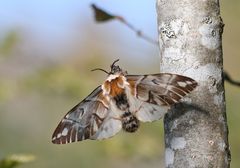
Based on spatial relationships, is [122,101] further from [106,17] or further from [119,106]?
[106,17]

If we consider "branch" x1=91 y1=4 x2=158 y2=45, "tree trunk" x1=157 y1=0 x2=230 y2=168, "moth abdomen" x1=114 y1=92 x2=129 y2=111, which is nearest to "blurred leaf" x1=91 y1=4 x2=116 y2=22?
"branch" x1=91 y1=4 x2=158 y2=45

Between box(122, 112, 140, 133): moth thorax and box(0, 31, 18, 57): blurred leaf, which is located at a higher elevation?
box(0, 31, 18, 57): blurred leaf

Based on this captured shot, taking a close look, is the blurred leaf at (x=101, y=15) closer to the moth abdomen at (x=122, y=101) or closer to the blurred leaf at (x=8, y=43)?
the blurred leaf at (x=8, y=43)

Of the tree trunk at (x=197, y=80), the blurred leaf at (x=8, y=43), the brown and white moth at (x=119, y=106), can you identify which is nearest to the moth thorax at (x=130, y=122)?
the brown and white moth at (x=119, y=106)

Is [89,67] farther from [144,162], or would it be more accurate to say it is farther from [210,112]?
[210,112]

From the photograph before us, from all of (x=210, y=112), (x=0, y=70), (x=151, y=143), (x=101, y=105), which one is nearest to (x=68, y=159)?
(x=0, y=70)

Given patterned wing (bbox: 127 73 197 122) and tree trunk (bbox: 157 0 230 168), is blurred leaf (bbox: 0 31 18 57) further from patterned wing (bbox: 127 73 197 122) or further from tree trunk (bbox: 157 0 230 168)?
tree trunk (bbox: 157 0 230 168)

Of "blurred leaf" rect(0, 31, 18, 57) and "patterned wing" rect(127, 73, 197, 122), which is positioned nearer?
"patterned wing" rect(127, 73, 197, 122)
